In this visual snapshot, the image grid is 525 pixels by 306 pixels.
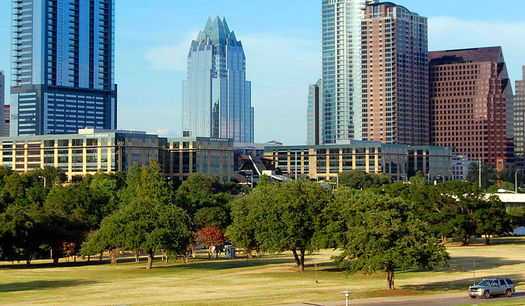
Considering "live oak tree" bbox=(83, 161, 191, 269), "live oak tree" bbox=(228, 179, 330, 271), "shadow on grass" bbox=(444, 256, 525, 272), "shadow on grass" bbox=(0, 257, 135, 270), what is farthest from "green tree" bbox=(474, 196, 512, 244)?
"shadow on grass" bbox=(0, 257, 135, 270)

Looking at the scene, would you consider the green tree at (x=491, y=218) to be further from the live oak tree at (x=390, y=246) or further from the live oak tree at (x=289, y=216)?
the live oak tree at (x=390, y=246)

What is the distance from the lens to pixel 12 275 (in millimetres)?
110312

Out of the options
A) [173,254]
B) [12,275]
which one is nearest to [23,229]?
[12,275]

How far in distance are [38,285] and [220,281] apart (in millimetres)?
20921

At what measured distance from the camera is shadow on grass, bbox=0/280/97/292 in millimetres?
91875

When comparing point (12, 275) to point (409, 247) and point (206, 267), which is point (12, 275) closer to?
point (206, 267)

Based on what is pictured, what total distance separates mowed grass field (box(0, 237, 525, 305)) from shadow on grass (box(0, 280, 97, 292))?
0.37ft

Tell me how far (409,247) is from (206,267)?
46.2 meters

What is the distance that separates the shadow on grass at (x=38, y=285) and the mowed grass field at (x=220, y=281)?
0.37 feet

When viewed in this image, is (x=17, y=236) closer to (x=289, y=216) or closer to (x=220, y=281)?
(x=220, y=281)

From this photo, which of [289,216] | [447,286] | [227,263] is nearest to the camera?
[447,286]

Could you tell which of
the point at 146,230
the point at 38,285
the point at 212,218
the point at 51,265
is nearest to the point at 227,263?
the point at 146,230

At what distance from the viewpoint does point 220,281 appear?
9944 cm

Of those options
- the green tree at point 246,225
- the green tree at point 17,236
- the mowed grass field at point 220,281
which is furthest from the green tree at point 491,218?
the green tree at point 17,236
